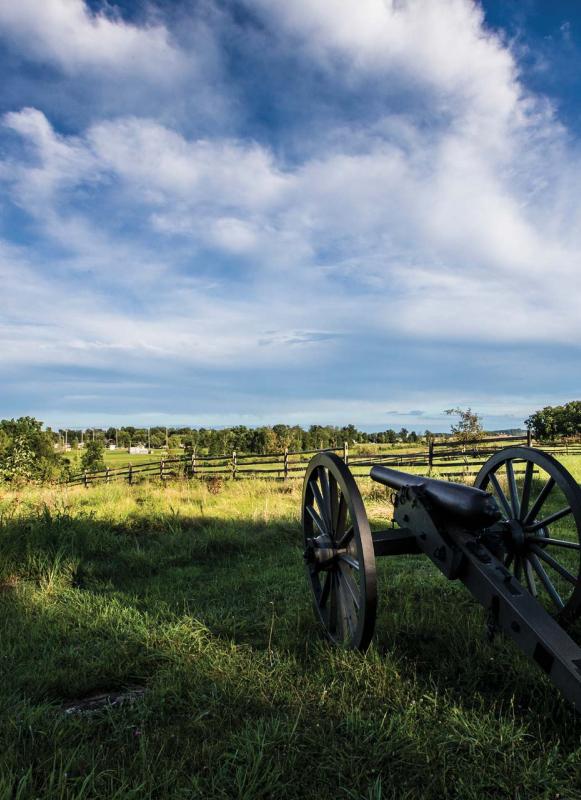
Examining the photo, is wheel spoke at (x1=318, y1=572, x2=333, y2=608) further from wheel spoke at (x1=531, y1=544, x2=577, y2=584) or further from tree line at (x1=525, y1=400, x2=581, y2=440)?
tree line at (x1=525, y1=400, x2=581, y2=440)

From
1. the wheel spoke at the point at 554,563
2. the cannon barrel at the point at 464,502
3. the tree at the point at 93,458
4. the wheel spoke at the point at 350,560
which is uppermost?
the cannon barrel at the point at 464,502

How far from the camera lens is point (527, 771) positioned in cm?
223

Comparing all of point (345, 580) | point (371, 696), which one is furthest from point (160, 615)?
point (371, 696)

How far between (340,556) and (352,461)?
2835 cm

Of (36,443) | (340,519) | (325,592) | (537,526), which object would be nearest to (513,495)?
(537,526)

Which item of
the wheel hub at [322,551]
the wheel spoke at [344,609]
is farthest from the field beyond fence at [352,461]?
the wheel spoke at [344,609]

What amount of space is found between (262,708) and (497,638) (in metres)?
1.68

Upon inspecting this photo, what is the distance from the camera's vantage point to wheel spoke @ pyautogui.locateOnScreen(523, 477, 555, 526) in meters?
3.78

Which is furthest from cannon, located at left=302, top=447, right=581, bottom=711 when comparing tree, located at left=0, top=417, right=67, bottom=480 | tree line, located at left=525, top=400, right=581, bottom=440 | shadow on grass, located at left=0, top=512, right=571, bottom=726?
tree line, located at left=525, top=400, right=581, bottom=440

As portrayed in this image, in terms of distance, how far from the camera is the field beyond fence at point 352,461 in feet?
80.5

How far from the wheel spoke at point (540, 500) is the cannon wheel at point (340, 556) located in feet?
4.62

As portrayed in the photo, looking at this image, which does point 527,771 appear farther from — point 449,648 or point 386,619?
point 386,619

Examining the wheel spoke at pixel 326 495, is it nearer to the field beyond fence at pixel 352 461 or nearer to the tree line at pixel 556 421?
the field beyond fence at pixel 352 461

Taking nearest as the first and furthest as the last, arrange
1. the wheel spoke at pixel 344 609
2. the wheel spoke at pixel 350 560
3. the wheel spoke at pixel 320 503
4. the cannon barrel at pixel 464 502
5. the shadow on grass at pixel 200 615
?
1. the cannon barrel at pixel 464 502
2. the shadow on grass at pixel 200 615
3. the wheel spoke at pixel 350 560
4. the wheel spoke at pixel 344 609
5. the wheel spoke at pixel 320 503
